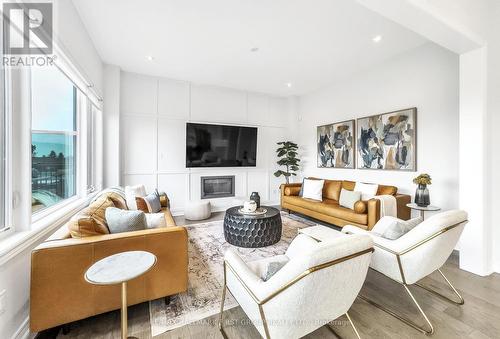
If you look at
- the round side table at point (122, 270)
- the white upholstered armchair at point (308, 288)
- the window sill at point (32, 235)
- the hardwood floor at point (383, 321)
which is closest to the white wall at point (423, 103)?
the hardwood floor at point (383, 321)

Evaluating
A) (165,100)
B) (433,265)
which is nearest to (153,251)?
(433,265)

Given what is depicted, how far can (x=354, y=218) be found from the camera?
135 inches

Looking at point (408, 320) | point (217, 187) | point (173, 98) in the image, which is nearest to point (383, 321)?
point (408, 320)

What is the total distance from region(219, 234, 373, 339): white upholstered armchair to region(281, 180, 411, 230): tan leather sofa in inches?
87.3

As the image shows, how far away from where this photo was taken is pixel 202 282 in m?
2.29

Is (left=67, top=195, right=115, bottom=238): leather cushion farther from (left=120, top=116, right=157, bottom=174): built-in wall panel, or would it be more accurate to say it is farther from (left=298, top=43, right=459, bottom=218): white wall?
(left=298, top=43, right=459, bottom=218): white wall

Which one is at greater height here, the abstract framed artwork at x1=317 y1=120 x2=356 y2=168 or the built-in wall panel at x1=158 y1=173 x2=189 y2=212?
the abstract framed artwork at x1=317 y1=120 x2=356 y2=168

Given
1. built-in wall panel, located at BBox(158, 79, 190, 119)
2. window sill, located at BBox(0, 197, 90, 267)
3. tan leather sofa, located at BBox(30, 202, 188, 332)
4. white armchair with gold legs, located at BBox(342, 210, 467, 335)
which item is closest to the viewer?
window sill, located at BBox(0, 197, 90, 267)

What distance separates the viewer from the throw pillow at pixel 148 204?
2965 mm

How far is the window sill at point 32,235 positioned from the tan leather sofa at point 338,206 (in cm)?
368

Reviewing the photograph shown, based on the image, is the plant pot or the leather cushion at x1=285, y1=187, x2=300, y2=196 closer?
the plant pot

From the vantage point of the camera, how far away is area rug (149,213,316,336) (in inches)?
70.4

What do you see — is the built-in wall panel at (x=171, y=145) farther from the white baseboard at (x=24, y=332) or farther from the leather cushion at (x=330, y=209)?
the white baseboard at (x=24, y=332)

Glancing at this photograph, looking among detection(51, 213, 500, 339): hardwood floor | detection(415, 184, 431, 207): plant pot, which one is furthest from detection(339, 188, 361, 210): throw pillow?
detection(51, 213, 500, 339): hardwood floor
